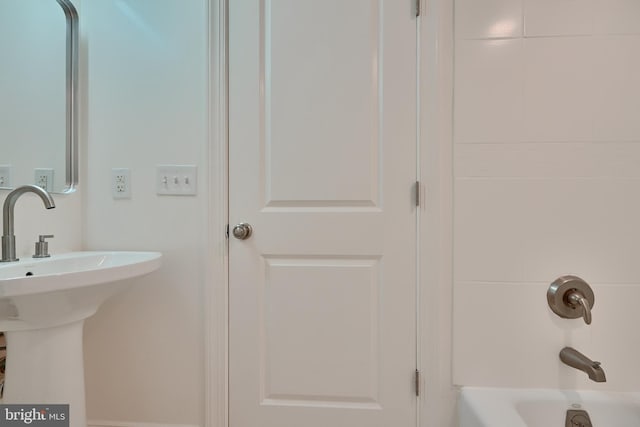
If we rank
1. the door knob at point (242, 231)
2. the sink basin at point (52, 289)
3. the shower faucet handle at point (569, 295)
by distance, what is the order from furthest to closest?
1. the door knob at point (242, 231)
2. the shower faucet handle at point (569, 295)
3. the sink basin at point (52, 289)

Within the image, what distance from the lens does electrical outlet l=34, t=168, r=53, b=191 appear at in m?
1.23

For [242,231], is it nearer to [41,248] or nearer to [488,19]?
[41,248]

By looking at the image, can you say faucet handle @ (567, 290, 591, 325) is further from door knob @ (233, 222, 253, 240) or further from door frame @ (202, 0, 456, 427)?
door knob @ (233, 222, 253, 240)

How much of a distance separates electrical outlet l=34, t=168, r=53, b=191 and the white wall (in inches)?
6.6

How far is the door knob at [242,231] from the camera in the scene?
1.33m

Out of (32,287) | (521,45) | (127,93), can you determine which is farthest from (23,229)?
(521,45)

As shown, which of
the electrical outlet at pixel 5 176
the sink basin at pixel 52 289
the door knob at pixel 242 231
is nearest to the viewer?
the sink basin at pixel 52 289

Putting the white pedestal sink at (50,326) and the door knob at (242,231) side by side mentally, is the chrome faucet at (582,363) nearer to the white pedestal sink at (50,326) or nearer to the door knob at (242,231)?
the door knob at (242,231)

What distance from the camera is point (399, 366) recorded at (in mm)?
1297

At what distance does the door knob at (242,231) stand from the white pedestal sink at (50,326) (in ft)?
1.08

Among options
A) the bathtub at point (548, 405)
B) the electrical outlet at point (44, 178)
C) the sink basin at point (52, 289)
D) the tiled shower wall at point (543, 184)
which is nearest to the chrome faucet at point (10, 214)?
the sink basin at point (52, 289)

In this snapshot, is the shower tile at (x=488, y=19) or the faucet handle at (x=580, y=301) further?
the shower tile at (x=488, y=19)

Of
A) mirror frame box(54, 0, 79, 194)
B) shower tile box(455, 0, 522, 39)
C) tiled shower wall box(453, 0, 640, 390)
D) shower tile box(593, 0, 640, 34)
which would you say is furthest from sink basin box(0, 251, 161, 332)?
shower tile box(593, 0, 640, 34)

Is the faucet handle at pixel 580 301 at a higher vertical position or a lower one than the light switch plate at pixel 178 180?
lower
